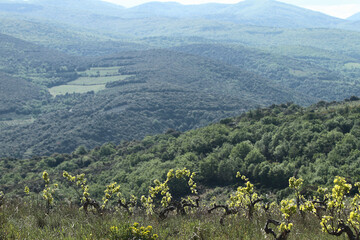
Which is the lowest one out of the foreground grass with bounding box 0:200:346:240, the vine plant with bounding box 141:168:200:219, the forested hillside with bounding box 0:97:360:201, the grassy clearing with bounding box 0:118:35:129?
the grassy clearing with bounding box 0:118:35:129

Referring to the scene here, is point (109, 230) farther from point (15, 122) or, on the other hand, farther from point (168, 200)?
point (15, 122)

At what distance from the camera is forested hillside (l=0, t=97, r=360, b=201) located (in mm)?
45000

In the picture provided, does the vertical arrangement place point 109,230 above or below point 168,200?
above

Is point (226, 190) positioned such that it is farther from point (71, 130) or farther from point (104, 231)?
Result: point (71, 130)

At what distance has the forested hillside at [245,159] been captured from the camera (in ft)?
148

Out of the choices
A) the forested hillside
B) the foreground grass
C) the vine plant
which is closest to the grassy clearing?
the forested hillside

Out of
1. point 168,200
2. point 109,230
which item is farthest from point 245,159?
point 109,230

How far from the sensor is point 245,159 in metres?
52.6

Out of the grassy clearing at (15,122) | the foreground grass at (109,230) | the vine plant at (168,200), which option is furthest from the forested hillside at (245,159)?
the grassy clearing at (15,122)

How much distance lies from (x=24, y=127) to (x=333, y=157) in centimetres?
14889

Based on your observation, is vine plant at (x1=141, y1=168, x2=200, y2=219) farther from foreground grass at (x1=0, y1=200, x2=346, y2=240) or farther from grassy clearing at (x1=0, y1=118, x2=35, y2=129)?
grassy clearing at (x1=0, y1=118, x2=35, y2=129)

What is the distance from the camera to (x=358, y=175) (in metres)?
37.8

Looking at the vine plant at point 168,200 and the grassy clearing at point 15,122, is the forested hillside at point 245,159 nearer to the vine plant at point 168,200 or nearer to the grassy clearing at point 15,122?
the vine plant at point 168,200

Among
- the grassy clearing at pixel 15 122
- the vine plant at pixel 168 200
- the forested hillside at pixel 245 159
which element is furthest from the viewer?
the grassy clearing at pixel 15 122
